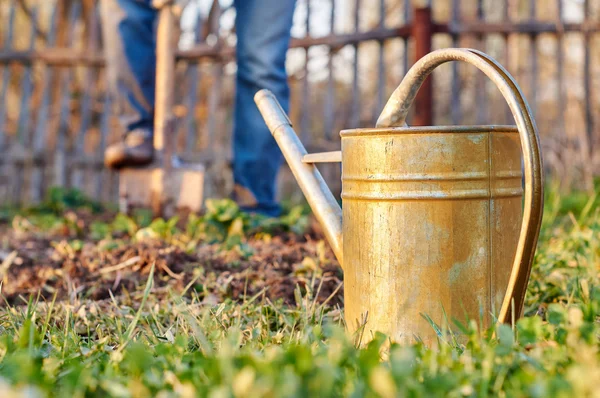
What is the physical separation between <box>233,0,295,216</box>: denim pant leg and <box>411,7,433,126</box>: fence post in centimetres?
145

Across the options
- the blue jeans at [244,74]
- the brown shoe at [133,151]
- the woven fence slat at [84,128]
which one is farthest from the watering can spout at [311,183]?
the woven fence slat at [84,128]

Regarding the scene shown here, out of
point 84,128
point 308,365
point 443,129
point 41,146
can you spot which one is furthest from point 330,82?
point 308,365

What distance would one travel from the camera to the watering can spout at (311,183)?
1396mm

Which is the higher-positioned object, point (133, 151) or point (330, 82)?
point (330, 82)

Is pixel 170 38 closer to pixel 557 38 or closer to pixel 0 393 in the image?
pixel 0 393

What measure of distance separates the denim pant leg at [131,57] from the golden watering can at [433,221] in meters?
2.13

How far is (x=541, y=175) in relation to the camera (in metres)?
1.04

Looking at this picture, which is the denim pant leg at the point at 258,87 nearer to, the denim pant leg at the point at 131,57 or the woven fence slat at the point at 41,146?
the denim pant leg at the point at 131,57

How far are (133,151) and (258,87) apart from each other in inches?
25.9

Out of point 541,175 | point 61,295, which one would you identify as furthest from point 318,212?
point 61,295

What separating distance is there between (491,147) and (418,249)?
23cm

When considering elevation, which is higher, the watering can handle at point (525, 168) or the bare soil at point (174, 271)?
the watering can handle at point (525, 168)

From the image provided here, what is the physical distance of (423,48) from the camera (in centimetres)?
420

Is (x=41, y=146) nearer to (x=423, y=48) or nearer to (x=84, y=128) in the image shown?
(x=84, y=128)
